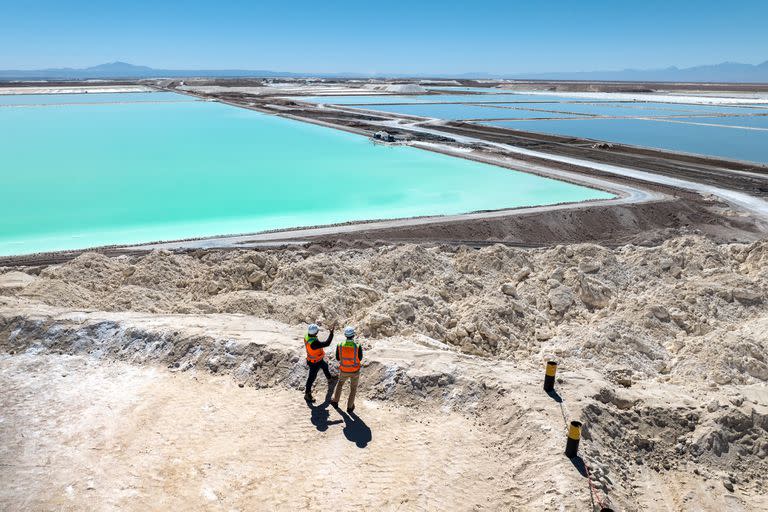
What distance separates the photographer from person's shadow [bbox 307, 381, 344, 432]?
723cm

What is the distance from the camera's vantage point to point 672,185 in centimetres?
2434

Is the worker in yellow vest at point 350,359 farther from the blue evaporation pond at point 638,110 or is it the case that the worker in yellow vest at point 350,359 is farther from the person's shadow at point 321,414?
the blue evaporation pond at point 638,110

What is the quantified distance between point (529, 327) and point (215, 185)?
1822cm

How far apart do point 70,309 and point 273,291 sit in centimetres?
402

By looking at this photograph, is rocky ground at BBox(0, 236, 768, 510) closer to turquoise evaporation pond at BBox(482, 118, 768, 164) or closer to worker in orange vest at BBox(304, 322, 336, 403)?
worker in orange vest at BBox(304, 322, 336, 403)

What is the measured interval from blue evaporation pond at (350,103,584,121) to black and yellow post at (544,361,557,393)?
4456 centimetres

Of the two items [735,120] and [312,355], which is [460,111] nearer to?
[735,120]

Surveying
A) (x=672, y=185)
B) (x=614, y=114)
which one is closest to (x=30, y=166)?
(x=672, y=185)

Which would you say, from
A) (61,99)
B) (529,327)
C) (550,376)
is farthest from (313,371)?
(61,99)

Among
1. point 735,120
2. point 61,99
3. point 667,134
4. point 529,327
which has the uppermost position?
point 61,99

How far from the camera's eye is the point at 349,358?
24.0ft

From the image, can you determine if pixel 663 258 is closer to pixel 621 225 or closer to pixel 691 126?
pixel 621 225

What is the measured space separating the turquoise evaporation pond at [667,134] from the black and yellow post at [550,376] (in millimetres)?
30718

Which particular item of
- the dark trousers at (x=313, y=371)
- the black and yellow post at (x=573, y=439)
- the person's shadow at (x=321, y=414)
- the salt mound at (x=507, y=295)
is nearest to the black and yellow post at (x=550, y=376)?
the black and yellow post at (x=573, y=439)
